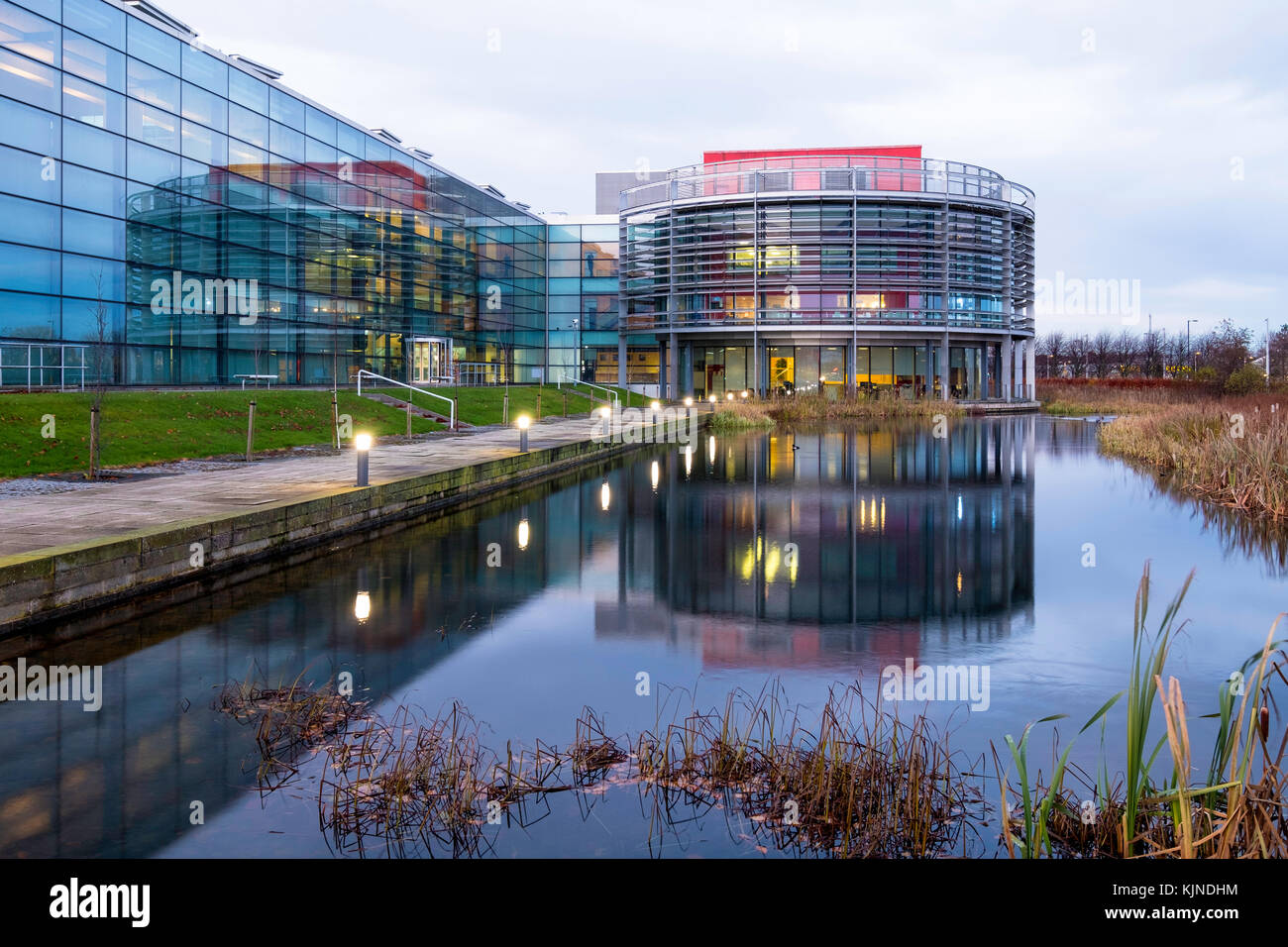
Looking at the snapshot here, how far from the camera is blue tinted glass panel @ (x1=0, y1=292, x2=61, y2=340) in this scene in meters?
29.9

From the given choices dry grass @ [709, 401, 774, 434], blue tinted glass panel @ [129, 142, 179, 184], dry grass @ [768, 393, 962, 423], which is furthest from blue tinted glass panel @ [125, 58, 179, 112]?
dry grass @ [768, 393, 962, 423]

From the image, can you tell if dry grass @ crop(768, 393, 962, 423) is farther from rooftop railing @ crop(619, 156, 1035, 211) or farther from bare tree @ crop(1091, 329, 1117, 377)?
bare tree @ crop(1091, 329, 1117, 377)

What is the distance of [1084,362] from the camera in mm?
124938

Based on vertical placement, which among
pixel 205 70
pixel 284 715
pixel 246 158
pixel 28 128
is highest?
pixel 205 70

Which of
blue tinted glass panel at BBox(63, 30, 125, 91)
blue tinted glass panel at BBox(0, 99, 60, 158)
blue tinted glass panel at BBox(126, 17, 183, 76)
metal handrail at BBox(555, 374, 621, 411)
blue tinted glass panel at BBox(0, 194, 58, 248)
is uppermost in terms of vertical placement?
blue tinted glass panel at BBox(126, 17, 183, 76)

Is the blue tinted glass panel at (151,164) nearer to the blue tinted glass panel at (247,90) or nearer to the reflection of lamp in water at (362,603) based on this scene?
the blue tinted glass panel at (247,90)

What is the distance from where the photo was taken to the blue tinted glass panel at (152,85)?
34.5 meters

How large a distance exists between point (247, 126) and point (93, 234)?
10343 millimetres

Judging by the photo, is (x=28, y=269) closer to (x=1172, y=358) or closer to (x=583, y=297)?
(x=583, y=297)

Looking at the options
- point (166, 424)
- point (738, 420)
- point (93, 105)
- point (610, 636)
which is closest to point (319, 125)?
point (93, 105)

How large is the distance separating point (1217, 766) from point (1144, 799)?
343 millimetres

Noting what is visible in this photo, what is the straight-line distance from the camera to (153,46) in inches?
1395

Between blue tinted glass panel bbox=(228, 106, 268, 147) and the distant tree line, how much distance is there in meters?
40.0
